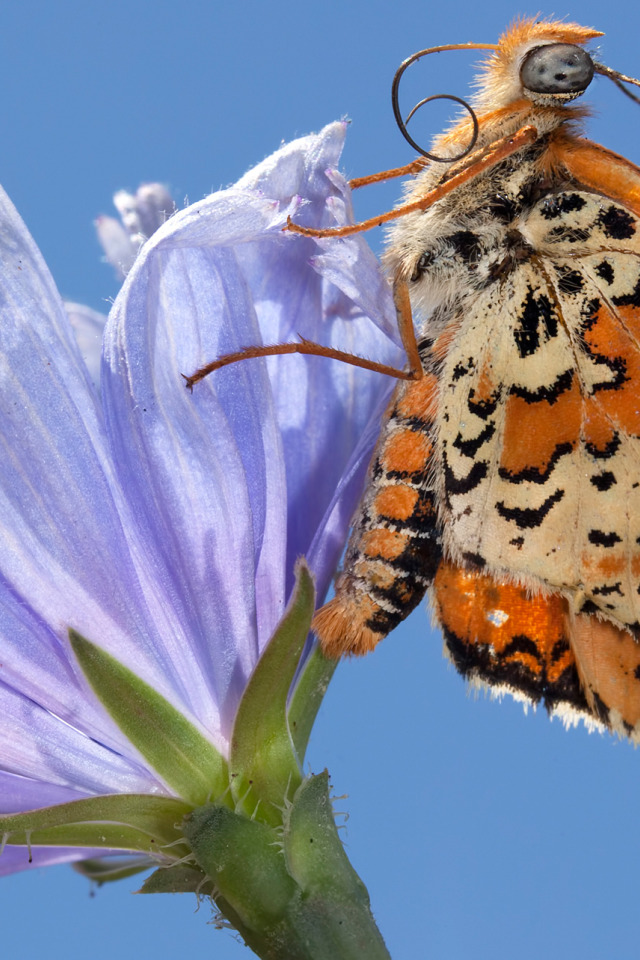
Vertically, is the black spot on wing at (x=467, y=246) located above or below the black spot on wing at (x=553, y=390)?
above

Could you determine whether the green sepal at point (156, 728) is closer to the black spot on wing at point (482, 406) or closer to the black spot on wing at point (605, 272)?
the black spot on wing at point (482, 406)

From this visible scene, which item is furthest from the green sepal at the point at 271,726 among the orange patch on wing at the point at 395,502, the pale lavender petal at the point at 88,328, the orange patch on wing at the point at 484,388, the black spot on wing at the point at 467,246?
the pale lavender petal at the point at 88,328

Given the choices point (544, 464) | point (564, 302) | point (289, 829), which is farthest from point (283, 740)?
point (564, 302)

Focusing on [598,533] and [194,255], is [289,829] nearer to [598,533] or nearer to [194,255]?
[598,533]

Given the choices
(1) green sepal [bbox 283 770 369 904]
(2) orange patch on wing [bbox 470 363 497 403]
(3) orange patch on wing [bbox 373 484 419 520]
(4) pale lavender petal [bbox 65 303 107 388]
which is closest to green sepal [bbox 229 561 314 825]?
(1) green sepal [bbox 283 770 369 904]

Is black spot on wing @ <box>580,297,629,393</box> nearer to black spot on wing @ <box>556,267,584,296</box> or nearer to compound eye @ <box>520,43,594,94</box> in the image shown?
black spot on wing @ <box>556,267,584,296</box>

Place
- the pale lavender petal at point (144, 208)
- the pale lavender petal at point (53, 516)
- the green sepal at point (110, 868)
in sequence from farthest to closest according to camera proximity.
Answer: the pale lavender petal at point (144, 208) → the green sepal at point (110, 868) → the pale lavender petal at point (53, 516)

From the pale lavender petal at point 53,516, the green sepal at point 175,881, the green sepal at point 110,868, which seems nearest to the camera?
the pale lavender petal at point 53,516

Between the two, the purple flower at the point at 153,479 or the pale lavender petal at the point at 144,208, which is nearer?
the purple flower at the point at 153,479
